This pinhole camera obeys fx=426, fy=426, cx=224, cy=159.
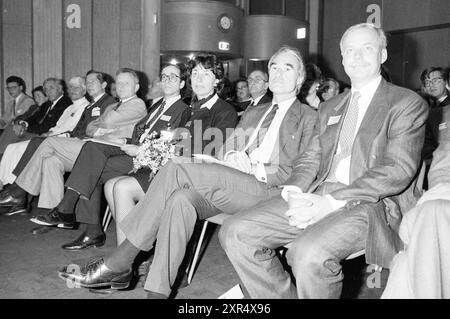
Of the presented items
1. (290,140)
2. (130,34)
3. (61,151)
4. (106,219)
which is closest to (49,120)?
(61,151)

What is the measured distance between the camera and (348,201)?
1698 millimetres

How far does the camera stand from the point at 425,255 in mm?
1367

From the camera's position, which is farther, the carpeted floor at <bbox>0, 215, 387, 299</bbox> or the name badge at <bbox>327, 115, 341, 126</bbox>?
the carpeted floor at <bbox>0, 215, 387, 299</bbox>

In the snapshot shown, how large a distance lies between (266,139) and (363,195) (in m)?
0.78

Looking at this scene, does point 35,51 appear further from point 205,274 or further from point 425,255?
point 425,255

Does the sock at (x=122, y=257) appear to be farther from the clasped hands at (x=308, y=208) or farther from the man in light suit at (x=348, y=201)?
the clasped hands at (x=308, y=208)

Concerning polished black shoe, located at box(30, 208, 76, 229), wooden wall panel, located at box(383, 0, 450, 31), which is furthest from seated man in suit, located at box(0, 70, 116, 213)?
wooden wall panel, located at box(383, 0, 450, 31)

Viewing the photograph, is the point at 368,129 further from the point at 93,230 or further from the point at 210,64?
the point at 93,230

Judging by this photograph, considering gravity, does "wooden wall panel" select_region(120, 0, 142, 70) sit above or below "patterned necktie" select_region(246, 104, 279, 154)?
above

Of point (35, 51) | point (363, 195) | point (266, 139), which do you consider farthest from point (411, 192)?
point (35, 51)

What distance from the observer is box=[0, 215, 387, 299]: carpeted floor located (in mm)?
2270

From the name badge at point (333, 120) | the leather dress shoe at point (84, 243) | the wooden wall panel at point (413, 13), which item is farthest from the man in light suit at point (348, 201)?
the wooden wall panel at point (413, 13)

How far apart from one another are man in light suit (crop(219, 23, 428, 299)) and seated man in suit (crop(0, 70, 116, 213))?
104 inches

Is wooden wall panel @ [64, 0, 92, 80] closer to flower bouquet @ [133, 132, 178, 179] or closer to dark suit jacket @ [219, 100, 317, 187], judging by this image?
flower bouquet @ [133, 132, 178, 179]
